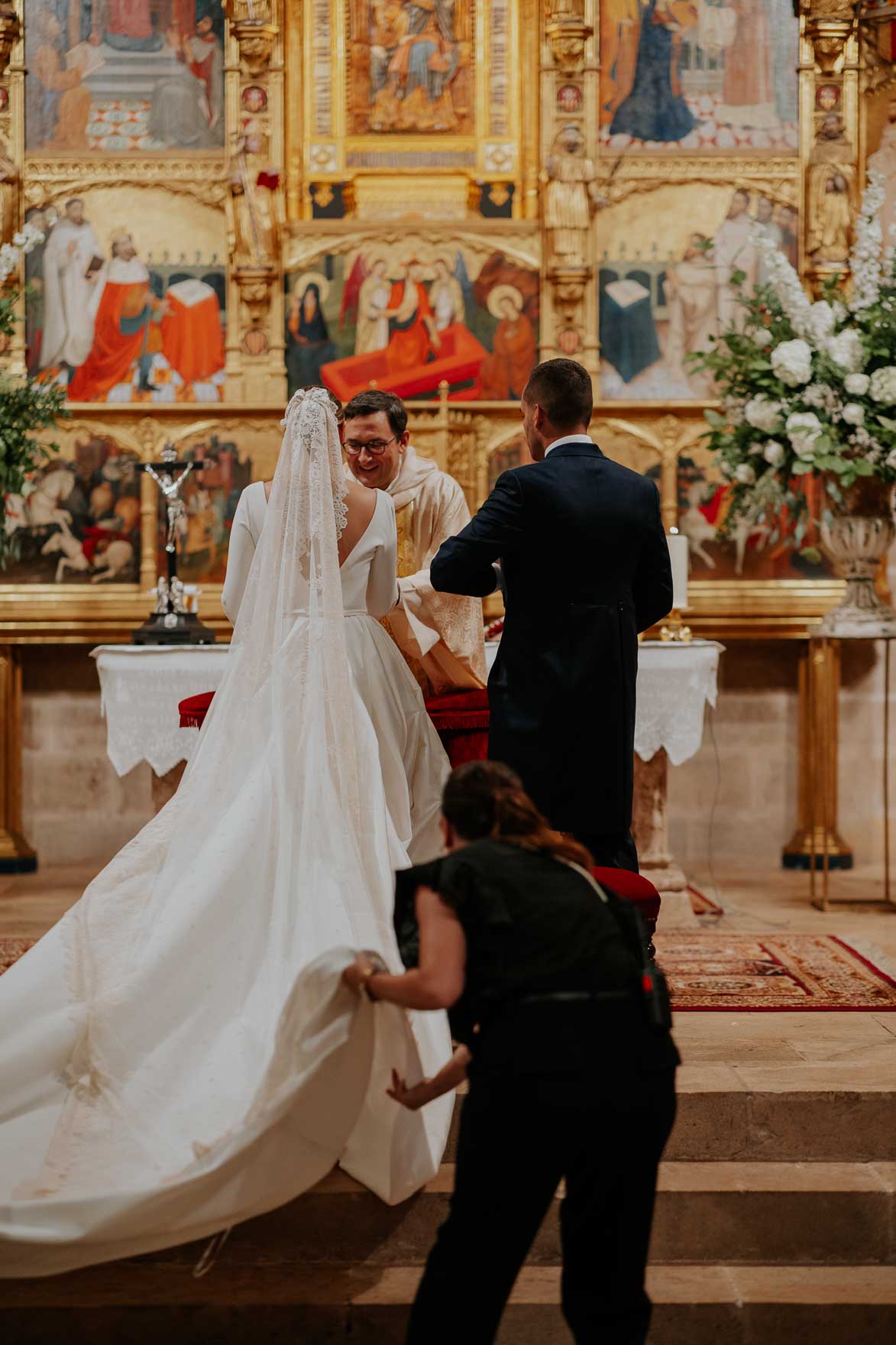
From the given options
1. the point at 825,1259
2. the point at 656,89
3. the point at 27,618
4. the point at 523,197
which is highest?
the point at 656,89

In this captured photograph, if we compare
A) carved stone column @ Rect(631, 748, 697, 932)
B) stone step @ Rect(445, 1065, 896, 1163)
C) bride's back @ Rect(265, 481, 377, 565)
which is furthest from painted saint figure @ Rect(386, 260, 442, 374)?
stone step @ Rect(445, 1065, 896, 1163)

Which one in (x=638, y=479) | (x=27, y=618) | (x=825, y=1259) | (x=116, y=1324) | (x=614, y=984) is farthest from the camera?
(x=27, y=618)

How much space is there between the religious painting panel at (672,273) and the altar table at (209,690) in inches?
88.1

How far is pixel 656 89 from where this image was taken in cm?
883

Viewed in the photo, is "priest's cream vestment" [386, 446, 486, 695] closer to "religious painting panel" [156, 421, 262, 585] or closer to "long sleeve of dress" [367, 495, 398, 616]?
"long sleeve of dress" [367, 495, 398, 616]

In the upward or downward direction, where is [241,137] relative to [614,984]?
upward

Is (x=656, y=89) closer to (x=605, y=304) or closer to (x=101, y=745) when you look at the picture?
(x=605, y=304)

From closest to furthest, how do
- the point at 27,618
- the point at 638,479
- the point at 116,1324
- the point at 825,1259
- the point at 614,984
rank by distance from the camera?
the point at 614,984, the point at 116,1324, the point at 825,1259, the point at 638,479, the point at 27,618

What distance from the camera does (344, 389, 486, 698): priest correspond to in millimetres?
4941

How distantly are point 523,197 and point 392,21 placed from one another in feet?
4.03

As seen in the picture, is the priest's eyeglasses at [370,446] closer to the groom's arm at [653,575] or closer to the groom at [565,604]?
the groom at [565,604]

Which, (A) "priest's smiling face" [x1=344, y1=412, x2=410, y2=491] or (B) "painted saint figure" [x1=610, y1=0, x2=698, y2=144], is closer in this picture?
(A) "priest's smiling face" [x1=344, y1=412, x2=410, y2=491]

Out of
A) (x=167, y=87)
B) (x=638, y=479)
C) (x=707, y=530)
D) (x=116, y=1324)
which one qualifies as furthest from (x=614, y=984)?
(x=167, y=87)

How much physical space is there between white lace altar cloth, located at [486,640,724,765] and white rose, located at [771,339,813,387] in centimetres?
130
